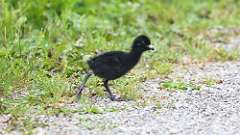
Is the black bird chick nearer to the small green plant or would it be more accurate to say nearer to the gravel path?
the gravel path

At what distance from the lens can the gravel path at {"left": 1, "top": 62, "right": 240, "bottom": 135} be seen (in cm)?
735

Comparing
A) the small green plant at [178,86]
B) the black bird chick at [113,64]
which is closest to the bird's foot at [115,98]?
the black bird chick at [113,64]

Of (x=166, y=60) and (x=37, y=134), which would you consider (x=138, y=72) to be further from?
(x=37, y=134)

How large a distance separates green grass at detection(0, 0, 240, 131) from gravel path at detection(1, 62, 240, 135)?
0.84 ft

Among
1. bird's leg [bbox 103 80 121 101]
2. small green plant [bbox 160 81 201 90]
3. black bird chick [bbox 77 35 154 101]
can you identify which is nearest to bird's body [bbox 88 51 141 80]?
black bird chick [bbox 77 35 154 101]

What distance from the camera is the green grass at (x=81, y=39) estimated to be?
8742 millimetres

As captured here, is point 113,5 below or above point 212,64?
above

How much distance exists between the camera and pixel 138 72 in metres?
10.2

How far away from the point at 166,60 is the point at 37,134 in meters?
4.00

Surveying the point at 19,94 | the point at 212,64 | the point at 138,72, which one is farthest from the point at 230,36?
the point at 19,94

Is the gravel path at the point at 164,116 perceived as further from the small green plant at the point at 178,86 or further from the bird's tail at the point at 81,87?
the bird's tail at the point at 81,87

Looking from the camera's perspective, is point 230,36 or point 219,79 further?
point 230,36

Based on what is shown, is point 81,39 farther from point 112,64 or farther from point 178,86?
point 112,64

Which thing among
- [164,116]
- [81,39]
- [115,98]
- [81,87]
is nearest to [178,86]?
[115,98]
